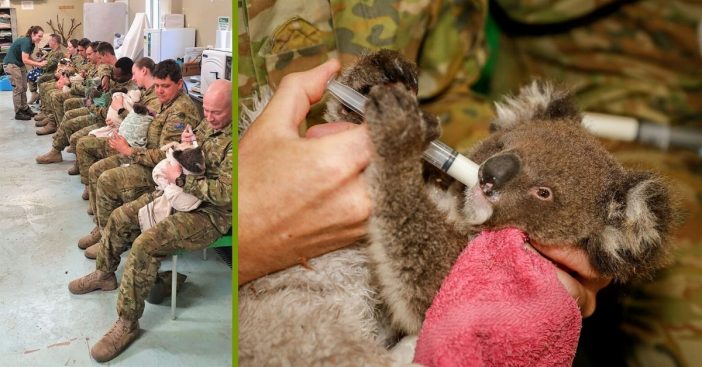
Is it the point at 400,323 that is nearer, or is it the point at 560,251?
the point at 560,251

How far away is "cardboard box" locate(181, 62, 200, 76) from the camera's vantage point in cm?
107

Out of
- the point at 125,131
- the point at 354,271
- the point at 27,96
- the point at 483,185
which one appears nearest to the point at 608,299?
the point at 483,185

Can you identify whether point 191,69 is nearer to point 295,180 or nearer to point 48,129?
point 295,180

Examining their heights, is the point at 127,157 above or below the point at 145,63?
below

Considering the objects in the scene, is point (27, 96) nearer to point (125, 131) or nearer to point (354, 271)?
point (125, 131)

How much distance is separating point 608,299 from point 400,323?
1.11 ft

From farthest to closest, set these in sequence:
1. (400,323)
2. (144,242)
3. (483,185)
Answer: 1. (144,242)
2. (400,323)
3. (483,185)

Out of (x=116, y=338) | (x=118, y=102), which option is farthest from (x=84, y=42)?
(x=116, y=338)

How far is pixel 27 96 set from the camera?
1.54m

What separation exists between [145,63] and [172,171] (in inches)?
10.7

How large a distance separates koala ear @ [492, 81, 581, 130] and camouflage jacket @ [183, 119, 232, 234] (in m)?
0.50

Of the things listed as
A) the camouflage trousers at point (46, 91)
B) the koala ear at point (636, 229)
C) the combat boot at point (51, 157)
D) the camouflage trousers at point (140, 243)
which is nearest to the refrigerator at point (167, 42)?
the camouflage trousers at point (140, 243)

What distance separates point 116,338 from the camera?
1471 millimetres

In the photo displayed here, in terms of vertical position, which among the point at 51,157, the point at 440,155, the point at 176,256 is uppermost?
the point at 440,155
